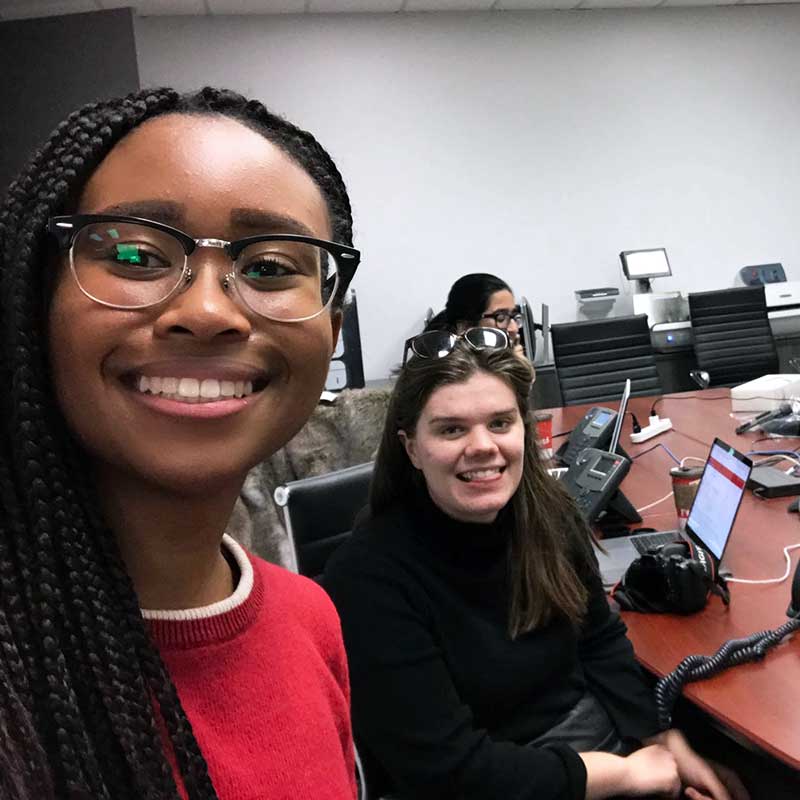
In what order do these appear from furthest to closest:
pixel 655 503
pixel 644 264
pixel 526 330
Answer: pixel 644 264 → pixel 526 330 → pixel 655 503

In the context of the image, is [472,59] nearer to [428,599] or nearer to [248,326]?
[428,599]

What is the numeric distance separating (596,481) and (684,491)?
265mm

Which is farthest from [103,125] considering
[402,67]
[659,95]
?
[659,95]

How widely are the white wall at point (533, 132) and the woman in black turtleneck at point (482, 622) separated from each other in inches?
125

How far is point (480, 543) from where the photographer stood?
4.14 ft

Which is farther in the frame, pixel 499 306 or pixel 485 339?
pixel 499 306

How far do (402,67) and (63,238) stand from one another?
4517mm

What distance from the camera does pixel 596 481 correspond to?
1721mm

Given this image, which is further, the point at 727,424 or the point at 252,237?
the point at 727,424

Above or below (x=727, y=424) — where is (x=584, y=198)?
above

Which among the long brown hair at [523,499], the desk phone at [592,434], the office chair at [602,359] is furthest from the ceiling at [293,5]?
the long brown hair at [523,499]

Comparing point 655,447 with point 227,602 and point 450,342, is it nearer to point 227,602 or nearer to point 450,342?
point 450,342

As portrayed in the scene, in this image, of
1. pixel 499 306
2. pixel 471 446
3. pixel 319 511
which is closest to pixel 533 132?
pixel 499 306

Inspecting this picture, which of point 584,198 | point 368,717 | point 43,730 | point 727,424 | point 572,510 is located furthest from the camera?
point 584,198
